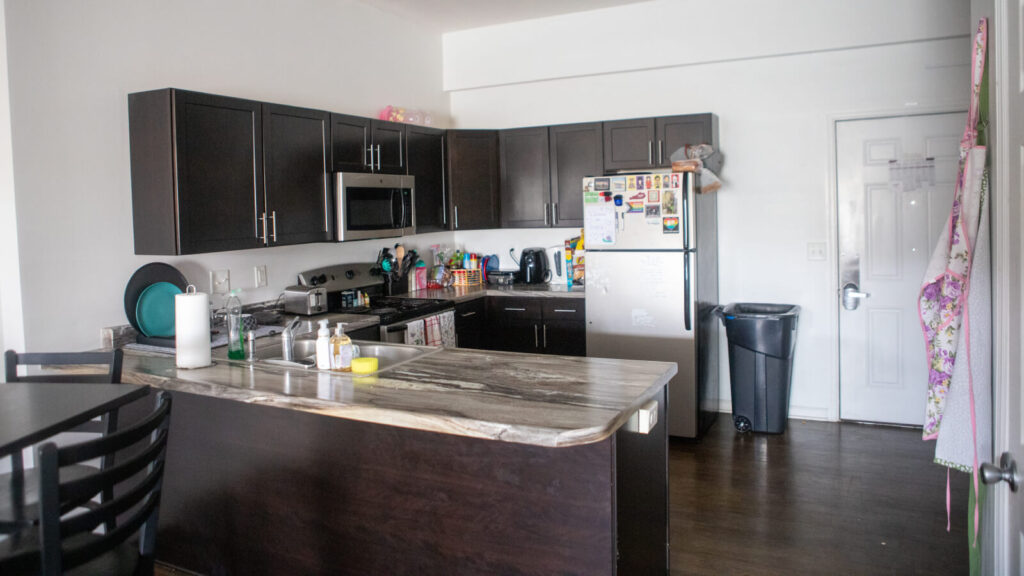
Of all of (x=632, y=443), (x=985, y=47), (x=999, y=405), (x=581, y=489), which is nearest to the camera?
(x=999, y=405)

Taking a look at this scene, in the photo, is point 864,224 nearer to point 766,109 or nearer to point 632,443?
point 766,109

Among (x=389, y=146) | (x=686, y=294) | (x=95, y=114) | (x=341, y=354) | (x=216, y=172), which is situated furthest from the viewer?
(x=389, y=146)

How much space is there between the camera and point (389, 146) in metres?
4.55

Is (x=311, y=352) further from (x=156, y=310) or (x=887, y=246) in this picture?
(x=887, y=246)

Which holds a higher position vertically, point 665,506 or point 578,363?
point 578,363

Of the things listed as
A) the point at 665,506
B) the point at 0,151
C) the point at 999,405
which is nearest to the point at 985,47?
the point at 999,405

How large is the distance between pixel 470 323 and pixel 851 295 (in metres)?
2.41

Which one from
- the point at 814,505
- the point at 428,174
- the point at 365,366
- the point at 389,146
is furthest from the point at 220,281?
the point at 814,505

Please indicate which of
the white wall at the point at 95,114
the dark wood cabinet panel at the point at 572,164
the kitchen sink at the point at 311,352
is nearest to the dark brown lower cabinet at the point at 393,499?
the kitchen sink at the point at 311,352

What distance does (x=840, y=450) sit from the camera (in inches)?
170

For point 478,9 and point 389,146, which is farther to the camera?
point 478,9

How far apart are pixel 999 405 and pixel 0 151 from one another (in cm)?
338

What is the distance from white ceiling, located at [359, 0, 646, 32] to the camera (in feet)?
16.2

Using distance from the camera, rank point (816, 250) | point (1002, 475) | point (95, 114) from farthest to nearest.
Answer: point (816, 250) → point (95, 114) → point (1002, 475)
